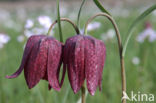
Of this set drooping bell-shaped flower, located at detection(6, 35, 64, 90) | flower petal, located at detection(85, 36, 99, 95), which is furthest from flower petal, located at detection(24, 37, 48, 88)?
flower petal, located at detection(85, 36, 99, 95)

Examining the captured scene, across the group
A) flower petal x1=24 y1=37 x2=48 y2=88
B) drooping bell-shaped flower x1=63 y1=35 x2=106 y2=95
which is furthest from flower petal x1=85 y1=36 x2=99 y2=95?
flower petal x1=24 y1=37 x2=48 y2=88

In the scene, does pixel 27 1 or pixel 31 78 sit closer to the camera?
pixel 31 78

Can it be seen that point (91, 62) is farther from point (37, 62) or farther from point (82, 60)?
point (37, 62)

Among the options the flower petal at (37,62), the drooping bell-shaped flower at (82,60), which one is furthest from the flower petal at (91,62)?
the flower petal at (37,62)

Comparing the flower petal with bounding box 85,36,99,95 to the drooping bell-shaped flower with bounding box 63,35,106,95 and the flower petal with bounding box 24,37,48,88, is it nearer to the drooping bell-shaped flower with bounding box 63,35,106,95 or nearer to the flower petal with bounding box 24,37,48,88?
the drooping bell-shaped flower with bounding box 63,35,106,95

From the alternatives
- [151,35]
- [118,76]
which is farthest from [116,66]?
[151,35]

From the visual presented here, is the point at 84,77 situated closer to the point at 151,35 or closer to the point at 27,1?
the point at 151,35
